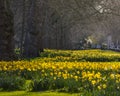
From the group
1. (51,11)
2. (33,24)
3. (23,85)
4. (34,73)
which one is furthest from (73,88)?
(51,11)

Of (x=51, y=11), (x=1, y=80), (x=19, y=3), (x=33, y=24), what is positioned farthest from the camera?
(x=51, y=11)

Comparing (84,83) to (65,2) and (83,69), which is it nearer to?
(83,69)

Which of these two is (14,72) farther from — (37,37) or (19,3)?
(19,3)

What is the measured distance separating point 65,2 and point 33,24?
1609 cm

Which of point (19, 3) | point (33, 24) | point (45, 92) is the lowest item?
point (45, 92)

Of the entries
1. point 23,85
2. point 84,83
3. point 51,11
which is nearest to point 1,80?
point 23,85

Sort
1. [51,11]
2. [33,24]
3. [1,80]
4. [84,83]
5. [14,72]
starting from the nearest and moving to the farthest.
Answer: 1. [84,83]
2. [1,80]
3. [14,72]
4. [33,24]
5. [51,11]

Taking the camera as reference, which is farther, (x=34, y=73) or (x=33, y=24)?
(x=33, y=24)

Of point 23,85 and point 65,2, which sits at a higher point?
point 65,2

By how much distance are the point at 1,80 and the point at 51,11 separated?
41.9 metres

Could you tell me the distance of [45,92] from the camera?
37.6 ft

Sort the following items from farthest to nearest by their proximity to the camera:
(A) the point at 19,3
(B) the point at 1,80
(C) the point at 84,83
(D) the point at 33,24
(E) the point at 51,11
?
(E) the point at 51,11
(A) the point at 19,3
(D) the point at 33,24
(B) the point at 1,80
(C) the point at 84,83

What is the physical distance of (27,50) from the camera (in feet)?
103

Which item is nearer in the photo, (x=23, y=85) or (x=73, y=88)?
(x=73, y=88)
